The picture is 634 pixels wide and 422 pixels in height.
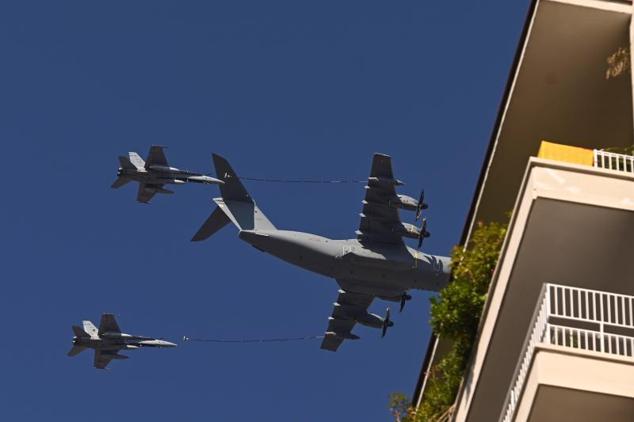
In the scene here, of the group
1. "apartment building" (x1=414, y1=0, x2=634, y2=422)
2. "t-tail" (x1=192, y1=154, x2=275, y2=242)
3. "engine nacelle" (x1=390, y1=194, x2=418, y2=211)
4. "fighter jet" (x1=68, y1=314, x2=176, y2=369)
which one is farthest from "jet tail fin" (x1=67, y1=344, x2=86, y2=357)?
"apartment building" (x1=414, y1=0, x2=634, y2=422)

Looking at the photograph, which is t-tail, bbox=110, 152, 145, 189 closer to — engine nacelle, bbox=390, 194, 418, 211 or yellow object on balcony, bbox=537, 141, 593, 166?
engine nacelle, bbox=390, 194, 418, 211

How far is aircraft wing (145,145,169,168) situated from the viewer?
Answer: 206 ft

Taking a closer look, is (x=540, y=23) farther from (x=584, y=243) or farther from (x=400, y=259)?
(x=400, y=259)

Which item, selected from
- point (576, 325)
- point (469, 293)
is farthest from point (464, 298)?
point (576, 325)

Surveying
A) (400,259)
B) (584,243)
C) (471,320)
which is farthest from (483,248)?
(400,259)

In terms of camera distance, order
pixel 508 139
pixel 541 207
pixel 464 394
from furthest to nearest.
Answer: pixel 508 139 → pixel 464 394 → pixel 541 207

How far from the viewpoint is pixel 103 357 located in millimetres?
71938

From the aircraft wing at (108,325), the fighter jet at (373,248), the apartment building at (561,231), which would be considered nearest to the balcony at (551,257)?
the apartment building at (561,231)

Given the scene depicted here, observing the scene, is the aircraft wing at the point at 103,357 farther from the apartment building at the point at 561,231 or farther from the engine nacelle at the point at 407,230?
the apartment building at the point at 561,231

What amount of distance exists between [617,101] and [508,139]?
180cm

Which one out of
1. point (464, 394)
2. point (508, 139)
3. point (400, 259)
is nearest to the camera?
point (464, 394)

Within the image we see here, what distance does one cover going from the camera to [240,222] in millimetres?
63938

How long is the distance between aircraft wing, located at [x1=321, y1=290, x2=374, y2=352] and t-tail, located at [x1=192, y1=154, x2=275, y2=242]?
7022 mm

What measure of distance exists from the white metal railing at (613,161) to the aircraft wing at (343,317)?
163ft
